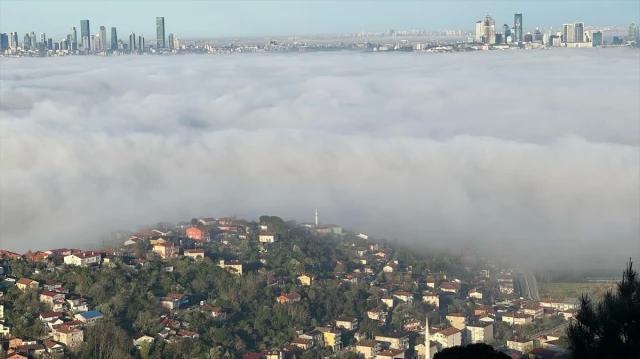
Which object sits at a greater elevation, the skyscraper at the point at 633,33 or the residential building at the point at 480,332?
the skyscraper at the point at 633,33

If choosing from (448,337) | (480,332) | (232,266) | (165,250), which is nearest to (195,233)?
(165,250)

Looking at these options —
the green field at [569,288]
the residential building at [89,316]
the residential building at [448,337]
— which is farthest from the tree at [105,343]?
the green field at [569,288]

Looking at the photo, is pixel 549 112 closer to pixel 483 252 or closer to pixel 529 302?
pixel 483 252

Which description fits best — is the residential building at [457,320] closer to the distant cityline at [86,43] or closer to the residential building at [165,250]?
the residential building at [165,250]

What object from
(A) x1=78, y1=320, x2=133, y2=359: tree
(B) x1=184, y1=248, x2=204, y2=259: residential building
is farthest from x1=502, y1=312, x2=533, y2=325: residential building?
(A) x1=78, y1=320, x2=133, y2=359: tree

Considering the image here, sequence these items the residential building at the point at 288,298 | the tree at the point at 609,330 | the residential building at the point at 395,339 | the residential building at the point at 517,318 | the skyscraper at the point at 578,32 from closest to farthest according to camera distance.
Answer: the tree at the point at 609,330 → the residential building at the point at 395,339 → the residential building at the point at 517,318 → the residential building at the point at 288,298 → the skyscraper at the point at 578,32

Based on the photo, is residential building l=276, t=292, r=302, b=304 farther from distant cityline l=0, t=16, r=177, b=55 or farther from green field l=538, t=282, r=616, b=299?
distant cityline l=0, t=16, r=177, b=55

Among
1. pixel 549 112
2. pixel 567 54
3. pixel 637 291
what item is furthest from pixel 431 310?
pixel 567 54

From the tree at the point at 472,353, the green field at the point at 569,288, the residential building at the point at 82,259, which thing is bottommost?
the green field at the point at 569,288

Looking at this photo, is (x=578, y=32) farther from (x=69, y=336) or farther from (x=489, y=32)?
(x=69, y=336)
